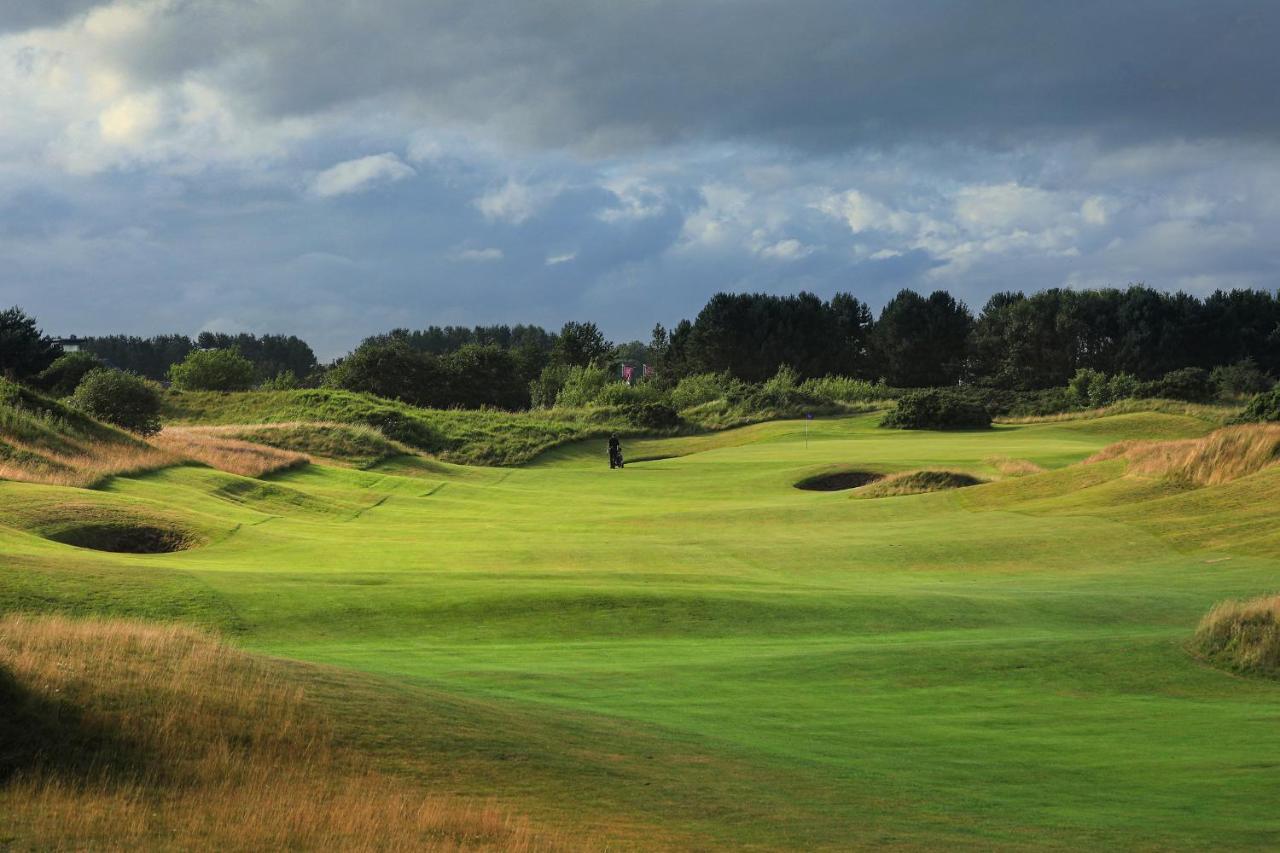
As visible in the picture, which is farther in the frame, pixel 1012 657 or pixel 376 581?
pixel 376 581

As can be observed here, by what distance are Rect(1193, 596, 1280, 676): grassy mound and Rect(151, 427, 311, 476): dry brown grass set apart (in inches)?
1374

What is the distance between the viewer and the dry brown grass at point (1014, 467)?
4409cm

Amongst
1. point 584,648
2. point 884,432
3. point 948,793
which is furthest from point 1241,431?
point 884,432

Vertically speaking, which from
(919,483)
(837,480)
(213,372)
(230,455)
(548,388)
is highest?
(213,372)

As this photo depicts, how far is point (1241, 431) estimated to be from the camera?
31938 mm

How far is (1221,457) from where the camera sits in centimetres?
3136

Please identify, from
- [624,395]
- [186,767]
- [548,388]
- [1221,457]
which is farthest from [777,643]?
[548,388]

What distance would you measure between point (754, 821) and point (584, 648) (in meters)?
8.68

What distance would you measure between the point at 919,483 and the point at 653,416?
37.6 metres

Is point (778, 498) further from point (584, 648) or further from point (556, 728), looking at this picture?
point (556, 728)

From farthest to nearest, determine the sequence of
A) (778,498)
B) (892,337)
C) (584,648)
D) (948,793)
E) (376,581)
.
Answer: (892,337) → (778,498) → (376,581) → (584,648) → (948,793)

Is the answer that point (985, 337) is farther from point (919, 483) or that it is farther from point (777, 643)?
point (777, 643)

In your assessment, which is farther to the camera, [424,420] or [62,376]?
[62,376]

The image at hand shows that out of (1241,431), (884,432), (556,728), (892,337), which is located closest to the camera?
(556,728)
